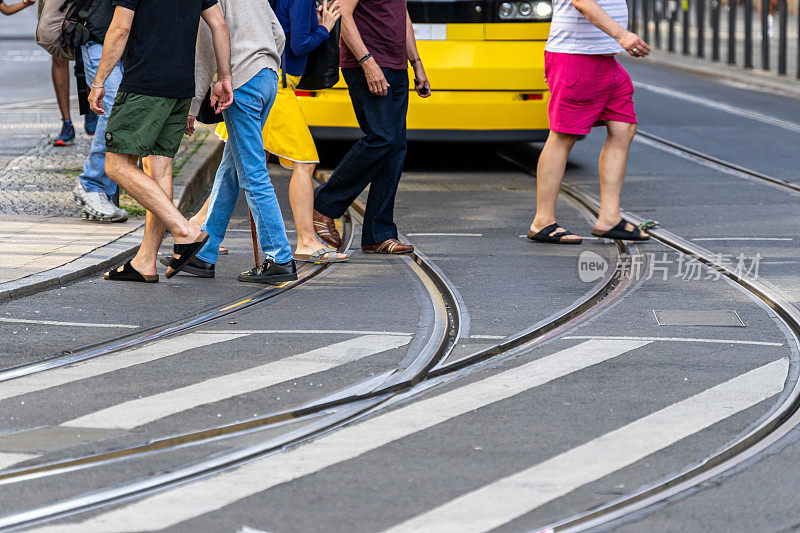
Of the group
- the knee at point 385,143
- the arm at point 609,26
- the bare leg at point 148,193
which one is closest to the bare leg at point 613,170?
the arm at point 609,26

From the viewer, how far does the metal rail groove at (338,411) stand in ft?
12.6

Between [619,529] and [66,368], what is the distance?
2.49 m

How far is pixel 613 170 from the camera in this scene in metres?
8.37

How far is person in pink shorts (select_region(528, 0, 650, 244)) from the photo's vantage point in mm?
8172

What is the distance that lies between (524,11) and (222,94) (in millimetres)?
4821

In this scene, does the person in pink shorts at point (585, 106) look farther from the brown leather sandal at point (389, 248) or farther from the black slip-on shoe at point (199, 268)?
the black slip-on shoe at point (199, 268)

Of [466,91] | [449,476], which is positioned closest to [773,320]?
[449,476]

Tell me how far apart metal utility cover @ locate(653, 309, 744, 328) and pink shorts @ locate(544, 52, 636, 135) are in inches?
83.5

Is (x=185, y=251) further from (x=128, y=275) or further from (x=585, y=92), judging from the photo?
(x=585, y=92)

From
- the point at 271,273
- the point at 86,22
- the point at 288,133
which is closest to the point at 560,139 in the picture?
the point at 288,133

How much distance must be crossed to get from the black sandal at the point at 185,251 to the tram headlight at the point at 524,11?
4854 millimetres

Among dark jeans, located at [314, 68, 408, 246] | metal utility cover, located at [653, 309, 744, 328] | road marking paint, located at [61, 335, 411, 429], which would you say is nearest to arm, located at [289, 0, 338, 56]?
dark jeans, located at [314, 68, 408, 246]

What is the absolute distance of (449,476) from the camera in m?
4.05

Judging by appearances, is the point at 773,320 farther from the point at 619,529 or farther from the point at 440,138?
the point at 440,138
